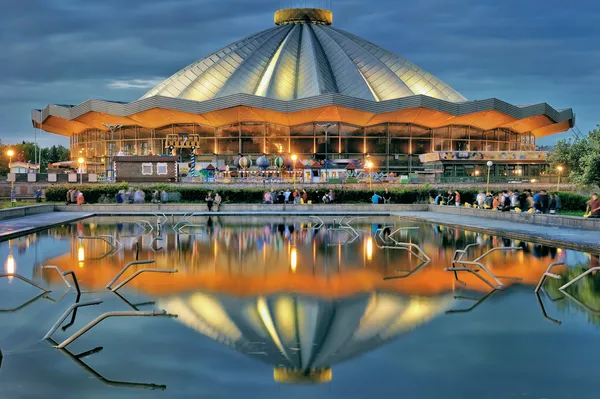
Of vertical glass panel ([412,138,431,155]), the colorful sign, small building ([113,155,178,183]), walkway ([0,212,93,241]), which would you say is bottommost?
walkway ([0,212,93,241])

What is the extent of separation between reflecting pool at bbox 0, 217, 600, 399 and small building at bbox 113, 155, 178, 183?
2850cm

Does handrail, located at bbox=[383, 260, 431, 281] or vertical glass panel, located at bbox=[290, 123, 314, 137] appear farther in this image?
vertical glass panel, located at bbox=[290, 123, 314, 137]

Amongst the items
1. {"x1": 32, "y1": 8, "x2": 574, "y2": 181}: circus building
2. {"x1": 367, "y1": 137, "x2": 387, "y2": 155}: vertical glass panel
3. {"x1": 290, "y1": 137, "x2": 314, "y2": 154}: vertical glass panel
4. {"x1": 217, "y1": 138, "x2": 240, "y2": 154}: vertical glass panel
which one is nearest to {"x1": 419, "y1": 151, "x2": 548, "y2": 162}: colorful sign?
{"x1": 32, "y1": 8, "x2": 574, "y2": 181}: circus building

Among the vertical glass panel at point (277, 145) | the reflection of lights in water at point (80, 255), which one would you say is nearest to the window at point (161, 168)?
the vertical glass panel at point (277, 145)

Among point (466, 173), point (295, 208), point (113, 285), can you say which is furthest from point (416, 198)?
point (113, 285)

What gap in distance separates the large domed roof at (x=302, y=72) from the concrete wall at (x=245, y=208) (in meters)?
26.6

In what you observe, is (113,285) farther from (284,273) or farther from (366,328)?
(366,328)

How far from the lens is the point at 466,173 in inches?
2083

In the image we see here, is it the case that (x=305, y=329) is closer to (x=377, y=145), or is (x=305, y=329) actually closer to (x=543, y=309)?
(x=543, y=309)

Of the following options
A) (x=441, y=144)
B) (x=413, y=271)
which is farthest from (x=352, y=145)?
(x=413, y=271)

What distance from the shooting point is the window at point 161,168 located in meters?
44.4

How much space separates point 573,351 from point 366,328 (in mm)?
2448

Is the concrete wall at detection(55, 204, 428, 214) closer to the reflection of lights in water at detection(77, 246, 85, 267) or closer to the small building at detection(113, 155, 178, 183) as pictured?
the small building at detection(113, 155, 178, 183)

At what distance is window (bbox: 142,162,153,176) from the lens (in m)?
44.5
